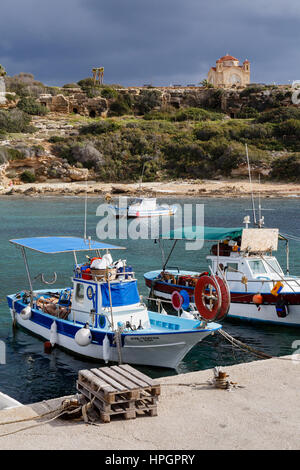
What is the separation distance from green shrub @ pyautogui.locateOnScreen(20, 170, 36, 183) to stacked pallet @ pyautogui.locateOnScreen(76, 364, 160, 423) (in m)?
71.7

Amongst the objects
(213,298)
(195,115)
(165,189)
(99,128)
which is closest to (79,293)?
(213,298)

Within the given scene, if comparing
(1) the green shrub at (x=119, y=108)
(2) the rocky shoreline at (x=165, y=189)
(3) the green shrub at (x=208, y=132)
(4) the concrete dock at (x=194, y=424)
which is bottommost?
(4) the concrete dock at (x=194, y=424)

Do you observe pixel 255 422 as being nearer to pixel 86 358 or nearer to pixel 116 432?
pixel 116 432

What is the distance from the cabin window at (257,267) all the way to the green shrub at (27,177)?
64.0 m

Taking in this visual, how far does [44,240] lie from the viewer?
55.4ft

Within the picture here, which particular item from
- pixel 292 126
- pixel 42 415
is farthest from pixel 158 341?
pixel 292 126

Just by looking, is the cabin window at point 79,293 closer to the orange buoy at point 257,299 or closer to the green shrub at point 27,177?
the orange buoy at point 257,299

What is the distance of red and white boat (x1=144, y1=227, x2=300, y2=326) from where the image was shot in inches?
682

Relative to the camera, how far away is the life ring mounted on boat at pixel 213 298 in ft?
41.7

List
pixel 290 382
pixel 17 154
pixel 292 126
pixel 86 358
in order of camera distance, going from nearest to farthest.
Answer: pixel 290 382, pixel 86 358, pixel 17 154, pixel 292 126

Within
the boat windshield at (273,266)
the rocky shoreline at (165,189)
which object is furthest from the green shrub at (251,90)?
the boat windshield at (273,266)

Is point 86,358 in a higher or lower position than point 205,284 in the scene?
lower

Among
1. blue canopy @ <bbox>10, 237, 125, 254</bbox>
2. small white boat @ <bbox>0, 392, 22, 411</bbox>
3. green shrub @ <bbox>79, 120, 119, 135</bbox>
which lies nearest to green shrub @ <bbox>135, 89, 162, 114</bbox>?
green shrub @ <bbox>79, 120, 119, 135</bbox>
